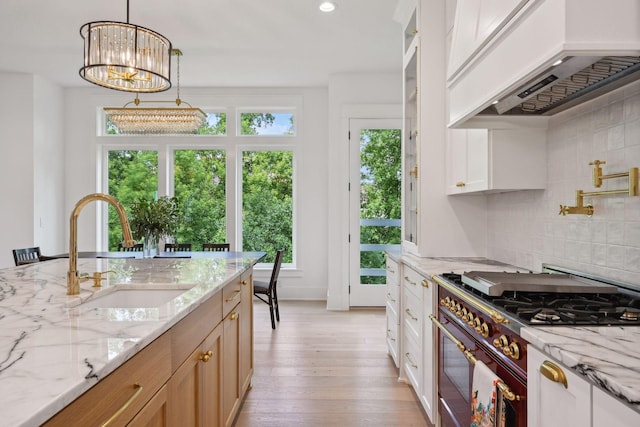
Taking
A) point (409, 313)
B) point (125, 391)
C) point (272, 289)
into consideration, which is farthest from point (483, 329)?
point (272, 289)

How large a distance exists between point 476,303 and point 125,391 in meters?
1.19

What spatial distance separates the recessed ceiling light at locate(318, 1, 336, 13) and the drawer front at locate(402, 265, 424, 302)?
233 cm

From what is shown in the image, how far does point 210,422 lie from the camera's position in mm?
1724

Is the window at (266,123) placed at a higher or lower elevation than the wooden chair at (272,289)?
higher

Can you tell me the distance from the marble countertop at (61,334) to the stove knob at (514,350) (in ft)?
3.37

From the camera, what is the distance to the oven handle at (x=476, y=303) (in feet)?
4.23

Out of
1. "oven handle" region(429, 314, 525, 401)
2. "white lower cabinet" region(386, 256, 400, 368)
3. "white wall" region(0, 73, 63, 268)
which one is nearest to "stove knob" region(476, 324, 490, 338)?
"oven handle" region(429, 314, 525, 401)

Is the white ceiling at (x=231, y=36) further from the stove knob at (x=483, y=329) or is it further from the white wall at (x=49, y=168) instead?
the stove knob at (x=483, y=329)

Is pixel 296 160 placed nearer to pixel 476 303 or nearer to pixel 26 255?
pixel 26 255

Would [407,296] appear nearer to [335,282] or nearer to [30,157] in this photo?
[335,282]

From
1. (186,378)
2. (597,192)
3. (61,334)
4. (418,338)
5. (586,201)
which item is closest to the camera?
(61,334)

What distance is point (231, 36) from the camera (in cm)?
409

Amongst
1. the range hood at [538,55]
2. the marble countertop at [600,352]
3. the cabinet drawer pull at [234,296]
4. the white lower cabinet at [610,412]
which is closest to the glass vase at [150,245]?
the cabinet drawer pull at [234,296]

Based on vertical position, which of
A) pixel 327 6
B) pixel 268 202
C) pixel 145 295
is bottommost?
pixel 145 295
